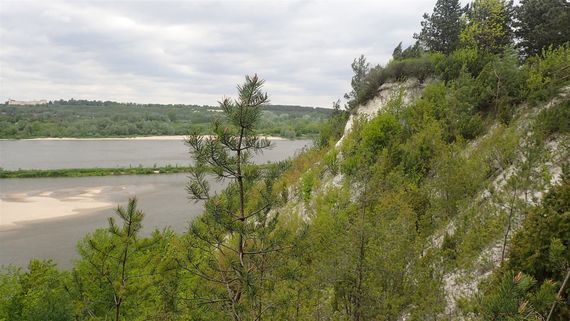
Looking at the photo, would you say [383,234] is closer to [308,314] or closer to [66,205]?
[308,314]

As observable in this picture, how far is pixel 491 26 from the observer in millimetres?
21984

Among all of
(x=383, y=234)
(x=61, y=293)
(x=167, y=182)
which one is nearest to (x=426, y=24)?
(x=383, y=234)

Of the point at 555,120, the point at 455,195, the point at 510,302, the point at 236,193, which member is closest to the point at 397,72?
the point at 555,120

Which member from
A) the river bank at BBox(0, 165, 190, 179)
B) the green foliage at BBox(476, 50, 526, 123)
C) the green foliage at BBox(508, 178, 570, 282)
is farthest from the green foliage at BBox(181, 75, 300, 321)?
the river bank at BBox(0, 165, 190, 179)

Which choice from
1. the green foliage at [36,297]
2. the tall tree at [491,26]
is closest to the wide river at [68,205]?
the green foliage at [36,297]

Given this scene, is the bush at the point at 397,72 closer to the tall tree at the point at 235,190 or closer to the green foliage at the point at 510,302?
the tall tree at the point at 235,190

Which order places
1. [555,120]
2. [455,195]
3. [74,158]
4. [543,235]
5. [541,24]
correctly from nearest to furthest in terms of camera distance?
1. [543,235]
2. [455,195]
3. [555,120]
4. [541,24]
5. [74,158]

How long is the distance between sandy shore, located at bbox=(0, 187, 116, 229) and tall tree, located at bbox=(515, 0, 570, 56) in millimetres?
44488

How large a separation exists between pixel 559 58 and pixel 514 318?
1706cm

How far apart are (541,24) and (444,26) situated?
6.86 meters

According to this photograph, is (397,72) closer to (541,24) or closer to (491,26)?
(491,26)

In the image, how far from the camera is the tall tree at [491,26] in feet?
71.2

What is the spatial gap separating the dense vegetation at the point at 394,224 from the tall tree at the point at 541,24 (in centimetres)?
24

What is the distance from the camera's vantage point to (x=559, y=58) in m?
15.7
